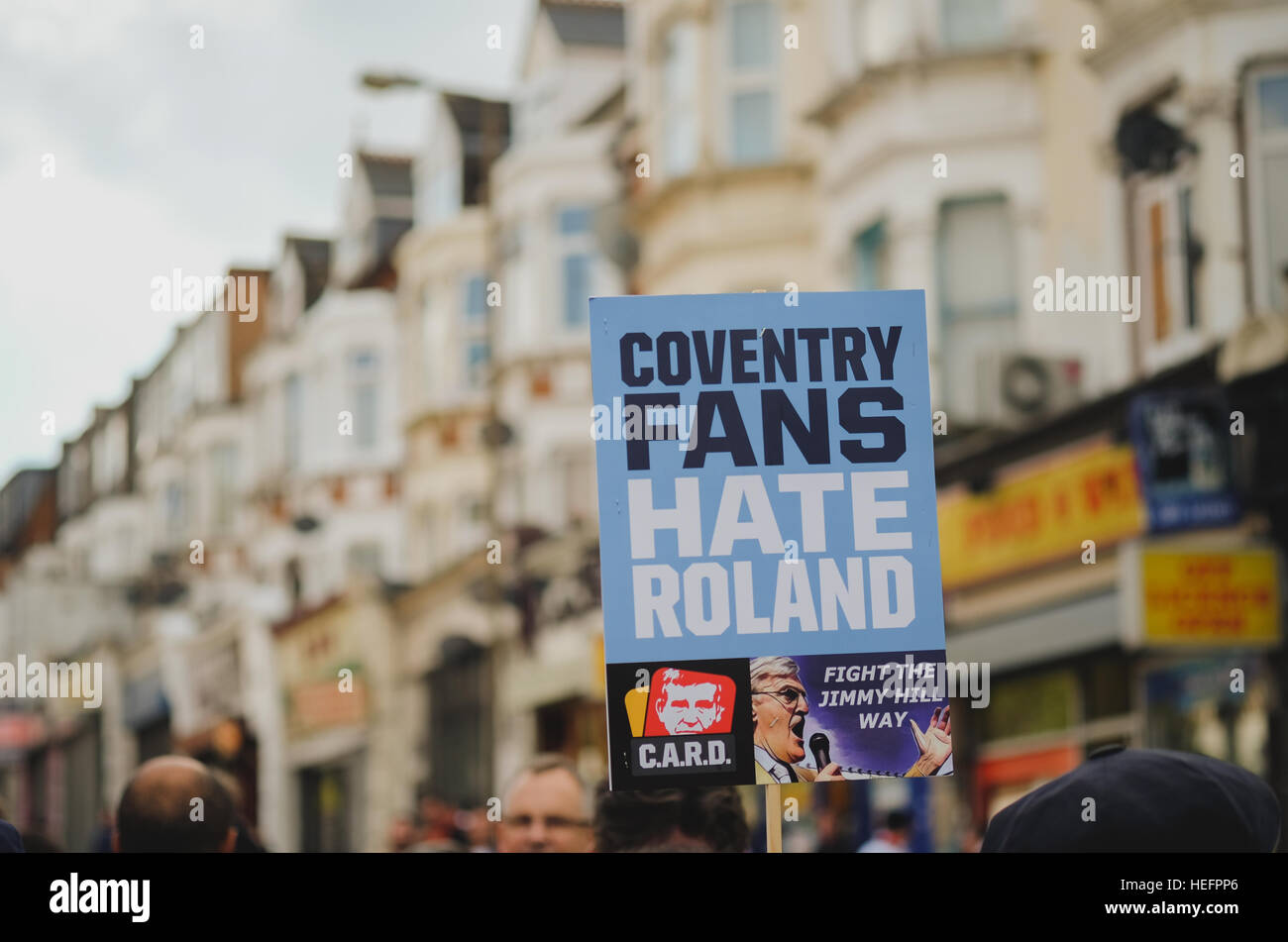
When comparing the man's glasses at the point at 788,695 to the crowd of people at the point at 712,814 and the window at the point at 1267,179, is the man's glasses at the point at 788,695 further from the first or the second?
the window at the point at 1267,179

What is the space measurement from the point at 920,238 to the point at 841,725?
41.6ft

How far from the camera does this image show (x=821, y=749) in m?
3.30

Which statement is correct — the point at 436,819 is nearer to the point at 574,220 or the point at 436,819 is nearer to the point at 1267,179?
the point at 1267,179

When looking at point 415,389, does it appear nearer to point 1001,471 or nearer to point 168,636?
point 168,636

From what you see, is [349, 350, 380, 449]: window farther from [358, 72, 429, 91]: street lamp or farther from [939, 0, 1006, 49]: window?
[939, 0, 1006, 49]: window

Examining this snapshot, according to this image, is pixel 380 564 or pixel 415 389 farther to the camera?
pixel 380 564

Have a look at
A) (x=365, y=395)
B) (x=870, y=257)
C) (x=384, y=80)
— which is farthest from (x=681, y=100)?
(x=365, y=395)

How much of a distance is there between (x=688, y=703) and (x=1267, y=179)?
10.5 m

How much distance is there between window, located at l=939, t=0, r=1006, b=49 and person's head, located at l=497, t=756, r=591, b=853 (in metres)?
11.3

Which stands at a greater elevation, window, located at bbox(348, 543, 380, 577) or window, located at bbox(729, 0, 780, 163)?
window, located at bbox(729, 0, 780, 163)

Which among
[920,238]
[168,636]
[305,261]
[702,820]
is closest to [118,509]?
[168,636]

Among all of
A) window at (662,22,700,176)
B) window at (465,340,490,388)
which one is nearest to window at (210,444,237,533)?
window at (465,340,490,388)

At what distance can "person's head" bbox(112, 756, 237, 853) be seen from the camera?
3.88 m

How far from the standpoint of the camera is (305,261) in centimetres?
3569
